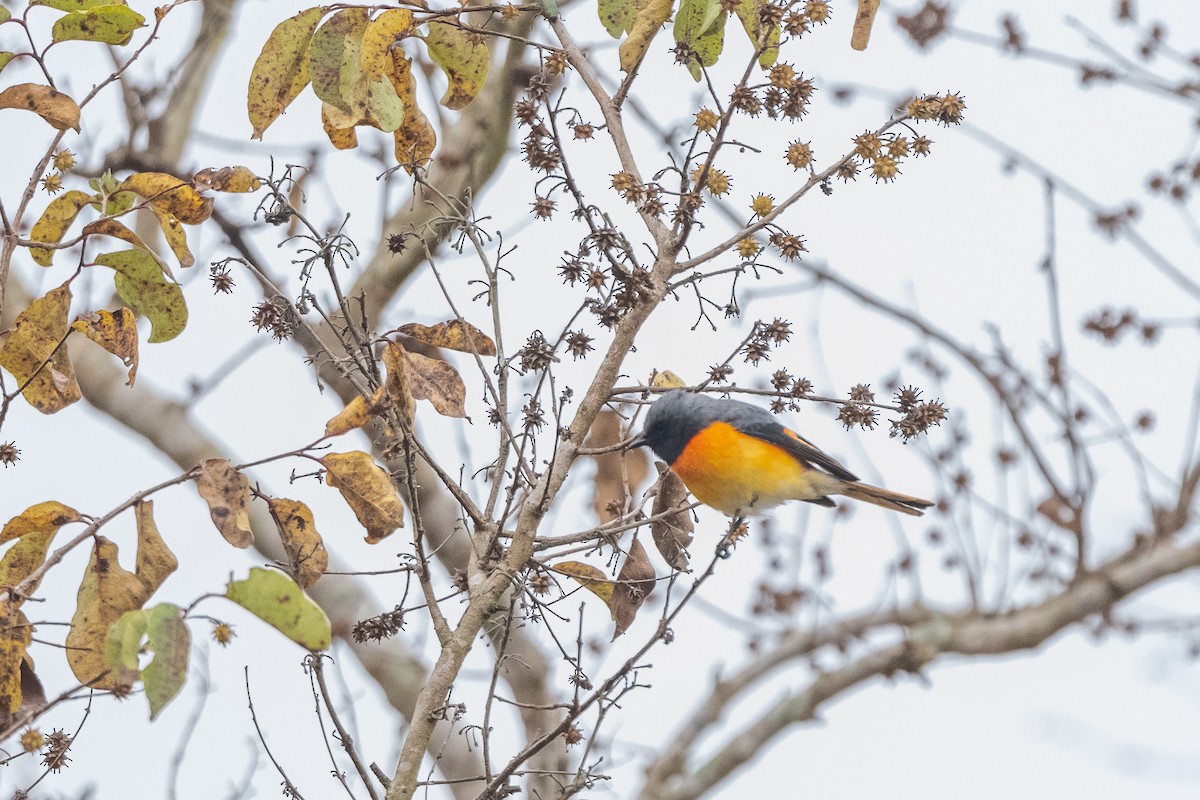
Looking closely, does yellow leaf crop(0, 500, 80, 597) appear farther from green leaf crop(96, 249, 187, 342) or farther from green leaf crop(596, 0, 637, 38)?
green leaf crop(596, 0, 637, 38)

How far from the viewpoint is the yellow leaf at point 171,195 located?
2111mm

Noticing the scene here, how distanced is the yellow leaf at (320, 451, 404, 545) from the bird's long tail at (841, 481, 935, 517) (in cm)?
233

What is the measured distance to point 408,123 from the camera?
2301 mm

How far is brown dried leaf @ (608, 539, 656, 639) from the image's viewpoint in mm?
2420

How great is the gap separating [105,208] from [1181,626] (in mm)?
6666

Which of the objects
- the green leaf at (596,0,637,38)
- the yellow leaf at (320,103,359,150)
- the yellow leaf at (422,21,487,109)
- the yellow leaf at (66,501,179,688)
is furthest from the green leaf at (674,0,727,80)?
the yellow leaf at (66,501,179,688)

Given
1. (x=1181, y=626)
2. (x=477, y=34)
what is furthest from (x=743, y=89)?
(x=1181, y=626)

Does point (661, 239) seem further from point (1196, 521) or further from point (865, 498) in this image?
point (1196, 521)

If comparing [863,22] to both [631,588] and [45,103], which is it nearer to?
[631,588]

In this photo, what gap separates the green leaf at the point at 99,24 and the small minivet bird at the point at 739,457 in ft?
5.53

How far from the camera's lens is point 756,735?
7.85m

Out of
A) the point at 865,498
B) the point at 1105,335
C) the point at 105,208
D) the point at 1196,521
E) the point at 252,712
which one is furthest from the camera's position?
the point at 1196,521

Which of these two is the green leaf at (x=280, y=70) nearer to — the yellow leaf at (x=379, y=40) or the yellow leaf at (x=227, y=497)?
the yellow leaf at (x=379, y=40)

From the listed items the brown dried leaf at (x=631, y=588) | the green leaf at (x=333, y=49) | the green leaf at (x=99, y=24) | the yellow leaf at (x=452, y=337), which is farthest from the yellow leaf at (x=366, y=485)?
the green leaf at (x=99, y=24)
